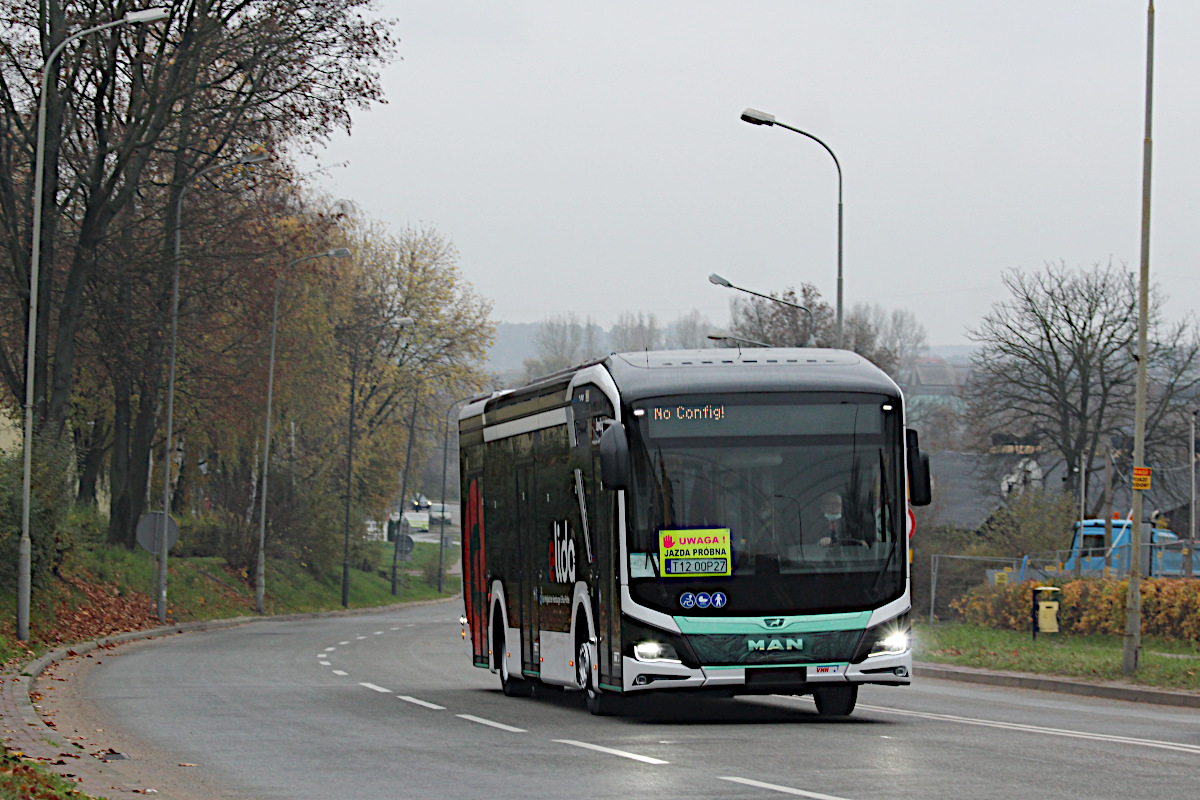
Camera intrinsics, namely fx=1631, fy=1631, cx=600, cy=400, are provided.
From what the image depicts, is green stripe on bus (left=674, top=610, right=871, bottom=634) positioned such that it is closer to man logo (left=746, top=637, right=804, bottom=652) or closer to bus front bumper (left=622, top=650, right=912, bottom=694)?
man logo (left=746, top=637, right=804, bottom=652)

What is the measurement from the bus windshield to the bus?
0.01m

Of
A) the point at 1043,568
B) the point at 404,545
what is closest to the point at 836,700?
the point at 1043,568

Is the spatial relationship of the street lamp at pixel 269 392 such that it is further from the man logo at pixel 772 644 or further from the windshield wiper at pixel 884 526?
the man logo at pixel 772 644

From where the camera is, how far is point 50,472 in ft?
94.7

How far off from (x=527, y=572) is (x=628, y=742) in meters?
4.82

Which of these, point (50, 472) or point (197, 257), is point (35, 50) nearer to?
point (197, 257)

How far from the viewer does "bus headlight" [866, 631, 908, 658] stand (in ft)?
47.3

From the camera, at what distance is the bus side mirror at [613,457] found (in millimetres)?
14023

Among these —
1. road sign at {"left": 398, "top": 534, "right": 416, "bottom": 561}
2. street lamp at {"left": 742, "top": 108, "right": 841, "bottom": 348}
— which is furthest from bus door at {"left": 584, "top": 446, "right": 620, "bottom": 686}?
road sign at {"left": 398, "top": 534, "right": 416, "bottom": 561}

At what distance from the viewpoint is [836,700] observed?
620 inches

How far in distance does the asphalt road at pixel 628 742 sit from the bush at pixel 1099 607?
7.74 metres

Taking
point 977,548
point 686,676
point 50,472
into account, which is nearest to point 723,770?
point 686,676

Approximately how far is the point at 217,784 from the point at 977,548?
43.9 meters

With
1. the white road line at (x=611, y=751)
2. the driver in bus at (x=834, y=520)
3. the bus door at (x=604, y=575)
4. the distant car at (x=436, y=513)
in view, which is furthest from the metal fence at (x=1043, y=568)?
the distant car at (x=436, y=513)
